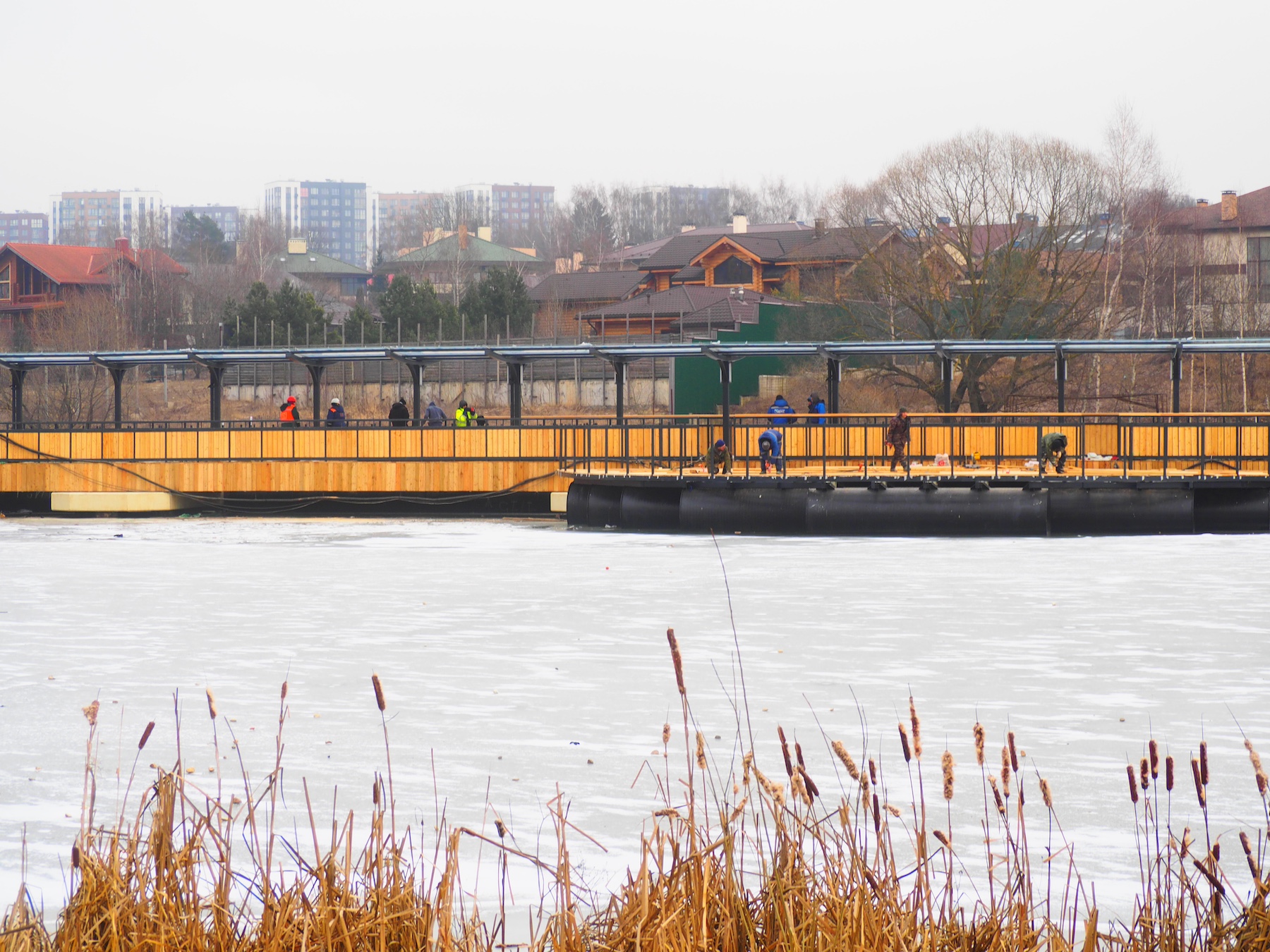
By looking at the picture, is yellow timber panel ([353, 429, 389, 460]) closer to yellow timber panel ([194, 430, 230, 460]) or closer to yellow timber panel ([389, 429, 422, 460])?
yellow timber panel ([389, 429, 422, 460])

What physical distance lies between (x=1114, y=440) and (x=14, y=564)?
70.6 feet

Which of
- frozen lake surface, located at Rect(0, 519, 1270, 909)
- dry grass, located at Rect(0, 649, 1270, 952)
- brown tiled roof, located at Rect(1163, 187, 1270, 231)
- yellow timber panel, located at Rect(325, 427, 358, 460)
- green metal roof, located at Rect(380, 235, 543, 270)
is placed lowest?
frozen lake surface, located at Rect(0, 519, 1270, 909)

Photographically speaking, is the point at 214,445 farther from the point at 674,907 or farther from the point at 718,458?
the point at 674,907

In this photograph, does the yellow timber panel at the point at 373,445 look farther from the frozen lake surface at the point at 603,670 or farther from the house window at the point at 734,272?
the house window at the point at 734,272

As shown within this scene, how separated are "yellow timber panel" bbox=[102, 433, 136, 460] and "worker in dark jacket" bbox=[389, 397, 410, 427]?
5.85 meters

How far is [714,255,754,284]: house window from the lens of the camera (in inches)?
3177

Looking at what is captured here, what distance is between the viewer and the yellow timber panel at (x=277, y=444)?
33.5 meters

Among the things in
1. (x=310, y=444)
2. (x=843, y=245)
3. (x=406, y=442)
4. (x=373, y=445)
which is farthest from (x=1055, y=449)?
(x=843, y=245)

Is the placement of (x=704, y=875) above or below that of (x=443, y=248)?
below

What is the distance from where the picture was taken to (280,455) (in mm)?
33531

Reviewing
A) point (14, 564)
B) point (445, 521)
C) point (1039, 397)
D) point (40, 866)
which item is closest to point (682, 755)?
point (40, 866)

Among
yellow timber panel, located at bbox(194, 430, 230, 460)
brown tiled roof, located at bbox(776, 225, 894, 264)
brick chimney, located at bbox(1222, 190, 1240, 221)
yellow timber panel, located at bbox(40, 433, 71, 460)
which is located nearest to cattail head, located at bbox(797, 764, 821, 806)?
yellow timber panel, located at bbox(194, 430, 230, 460)

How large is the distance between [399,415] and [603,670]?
23087 millimetres

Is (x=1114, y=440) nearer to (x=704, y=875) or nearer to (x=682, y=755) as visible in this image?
(x=682, y=755)
